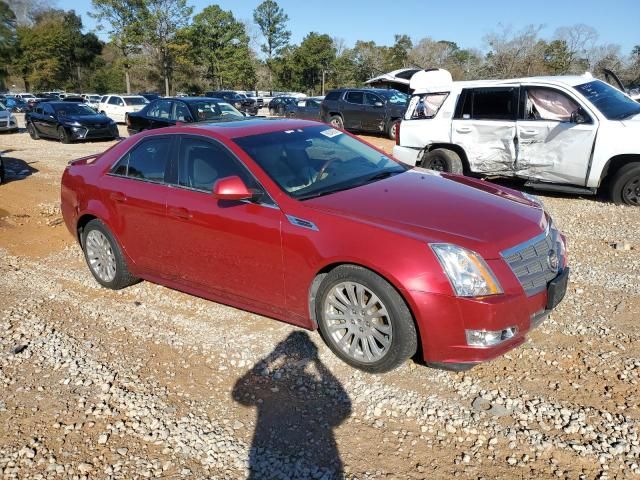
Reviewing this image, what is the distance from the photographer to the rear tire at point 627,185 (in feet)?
24.3

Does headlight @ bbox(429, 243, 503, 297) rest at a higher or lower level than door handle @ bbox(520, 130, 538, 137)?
lower

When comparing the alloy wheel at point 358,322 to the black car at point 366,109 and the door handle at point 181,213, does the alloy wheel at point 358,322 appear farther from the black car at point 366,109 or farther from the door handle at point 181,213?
the black car at point 366,109

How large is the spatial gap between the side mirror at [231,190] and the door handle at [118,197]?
4.72ft

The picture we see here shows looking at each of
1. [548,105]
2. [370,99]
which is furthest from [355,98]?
[548,105]

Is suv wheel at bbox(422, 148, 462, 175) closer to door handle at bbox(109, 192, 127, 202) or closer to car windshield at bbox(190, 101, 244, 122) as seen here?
door handle at bbox(109, 192, 127, 202)

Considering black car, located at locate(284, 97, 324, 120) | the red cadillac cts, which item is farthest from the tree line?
the red cadillac cts

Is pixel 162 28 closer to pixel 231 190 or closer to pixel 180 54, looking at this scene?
pixel 180 54

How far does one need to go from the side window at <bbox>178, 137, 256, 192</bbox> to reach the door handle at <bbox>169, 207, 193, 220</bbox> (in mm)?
205

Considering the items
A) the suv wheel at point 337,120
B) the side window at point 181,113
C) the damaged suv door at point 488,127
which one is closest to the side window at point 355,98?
the suv wheel at point 337,120

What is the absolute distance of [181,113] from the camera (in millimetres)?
13984

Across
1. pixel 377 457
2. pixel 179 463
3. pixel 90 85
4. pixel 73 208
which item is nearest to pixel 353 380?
pixel 377 457

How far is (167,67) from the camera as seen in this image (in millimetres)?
52906

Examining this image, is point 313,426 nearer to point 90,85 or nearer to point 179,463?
point 179,463

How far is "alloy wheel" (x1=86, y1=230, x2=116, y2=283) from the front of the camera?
514 cm
